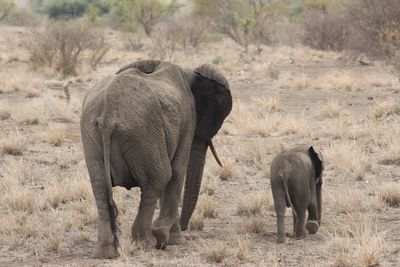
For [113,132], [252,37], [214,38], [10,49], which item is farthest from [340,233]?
[214,38]

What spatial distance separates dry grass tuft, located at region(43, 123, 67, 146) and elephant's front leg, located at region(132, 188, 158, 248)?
655 cm

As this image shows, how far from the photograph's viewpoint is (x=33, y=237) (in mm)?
7348

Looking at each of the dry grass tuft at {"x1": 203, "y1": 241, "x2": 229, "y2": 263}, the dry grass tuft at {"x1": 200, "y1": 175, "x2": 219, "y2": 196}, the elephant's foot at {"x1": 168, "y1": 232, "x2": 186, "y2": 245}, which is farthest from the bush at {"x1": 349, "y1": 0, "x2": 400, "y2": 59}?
the dry grass tuft at {"x1": 203, "y1": 241, "x2": 229, "y2": 263}

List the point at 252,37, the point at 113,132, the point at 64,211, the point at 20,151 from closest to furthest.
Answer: the point at 113,132
the point at 64,211
the point at 20,151
the point at 252,37

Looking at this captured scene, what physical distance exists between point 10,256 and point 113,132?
62.2 inches

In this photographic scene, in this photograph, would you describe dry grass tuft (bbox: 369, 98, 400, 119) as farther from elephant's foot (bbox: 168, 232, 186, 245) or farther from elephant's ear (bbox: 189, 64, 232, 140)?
elephant's foot (bbox: 168, 232, 186, 245)

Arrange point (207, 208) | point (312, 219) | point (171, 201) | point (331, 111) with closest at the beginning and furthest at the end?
point (171, 201)
point (312, 219)
point (207, 208)
point (331, 111)

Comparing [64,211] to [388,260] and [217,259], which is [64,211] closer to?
[217,259]

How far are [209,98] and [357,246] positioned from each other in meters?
1.96

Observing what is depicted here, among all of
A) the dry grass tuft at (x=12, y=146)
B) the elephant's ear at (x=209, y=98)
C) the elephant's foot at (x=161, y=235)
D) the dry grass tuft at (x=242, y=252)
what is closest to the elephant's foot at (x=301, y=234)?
the dry grass tuft at (x=242, y=252)

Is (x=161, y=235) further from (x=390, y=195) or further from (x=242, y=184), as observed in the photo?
(x=242, y=184)

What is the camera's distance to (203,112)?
743 cm

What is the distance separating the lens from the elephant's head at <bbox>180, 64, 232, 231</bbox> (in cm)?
727

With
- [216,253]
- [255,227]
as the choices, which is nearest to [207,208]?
[255,227]
